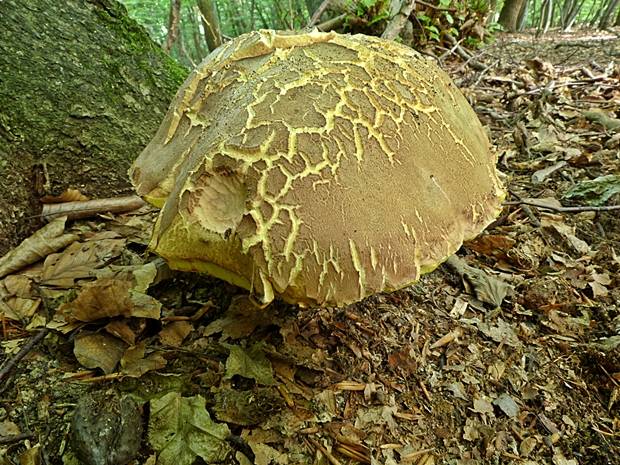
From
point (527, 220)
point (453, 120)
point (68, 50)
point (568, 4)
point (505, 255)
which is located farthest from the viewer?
point (568, 4)

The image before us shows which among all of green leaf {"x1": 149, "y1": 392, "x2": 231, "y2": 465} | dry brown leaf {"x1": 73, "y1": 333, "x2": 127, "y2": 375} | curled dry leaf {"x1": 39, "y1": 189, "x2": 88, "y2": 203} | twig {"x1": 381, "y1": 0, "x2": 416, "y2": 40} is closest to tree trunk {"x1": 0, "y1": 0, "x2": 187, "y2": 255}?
curled dry leaf {"x1": 39, "y1": 189, "x2": 88, "y2": 203}

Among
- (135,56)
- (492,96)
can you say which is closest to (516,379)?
(135,56)

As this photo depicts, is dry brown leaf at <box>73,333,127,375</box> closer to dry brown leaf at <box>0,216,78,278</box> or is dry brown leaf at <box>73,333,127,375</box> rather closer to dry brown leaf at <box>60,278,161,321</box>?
dry brown leaf at <box>60,278,161,321</box>

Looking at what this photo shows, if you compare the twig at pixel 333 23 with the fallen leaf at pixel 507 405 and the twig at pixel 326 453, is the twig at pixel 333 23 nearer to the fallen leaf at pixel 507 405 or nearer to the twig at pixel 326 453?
the fallen leaf at pixel 507 405

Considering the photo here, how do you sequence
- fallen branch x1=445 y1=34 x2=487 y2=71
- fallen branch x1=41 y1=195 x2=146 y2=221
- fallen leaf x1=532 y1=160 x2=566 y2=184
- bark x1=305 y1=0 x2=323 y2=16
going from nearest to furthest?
fallen branch x1=41 y1=195 x2=146 y2=221
fallen leaf x1=532 y1=160 x2=566 y2=184
fallen branch x1=445 y1=34 x2=487 y2=71
bark x1=305 y1=0 x2=323 y2=16

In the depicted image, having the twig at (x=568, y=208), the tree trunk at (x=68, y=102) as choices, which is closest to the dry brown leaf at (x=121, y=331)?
the tree trunk at (x=68, y=102)

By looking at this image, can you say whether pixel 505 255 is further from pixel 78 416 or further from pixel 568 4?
pixel 568 4

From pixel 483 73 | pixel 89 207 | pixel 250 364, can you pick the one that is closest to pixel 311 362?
pixel 250 364
